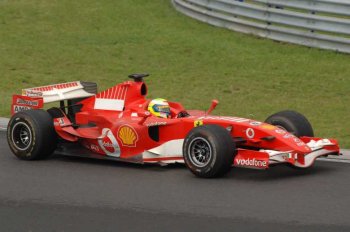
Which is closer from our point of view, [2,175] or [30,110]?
[2,175]

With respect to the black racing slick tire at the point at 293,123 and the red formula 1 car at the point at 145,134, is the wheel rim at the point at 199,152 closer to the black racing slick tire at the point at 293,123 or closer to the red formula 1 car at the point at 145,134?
the red formula 1 car at the point at 145,134

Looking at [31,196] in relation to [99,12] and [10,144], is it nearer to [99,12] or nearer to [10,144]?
[10,144]

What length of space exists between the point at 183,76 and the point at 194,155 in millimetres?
7461

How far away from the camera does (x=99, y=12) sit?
22781 mm

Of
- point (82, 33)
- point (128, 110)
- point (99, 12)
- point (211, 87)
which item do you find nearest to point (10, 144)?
point (128, 110)

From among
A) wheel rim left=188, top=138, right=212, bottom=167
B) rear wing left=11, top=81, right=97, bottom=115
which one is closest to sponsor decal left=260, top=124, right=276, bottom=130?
wheel rim left=188, top=138, right=212, bottom=167

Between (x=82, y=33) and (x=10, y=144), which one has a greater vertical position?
(x=82, y=33)

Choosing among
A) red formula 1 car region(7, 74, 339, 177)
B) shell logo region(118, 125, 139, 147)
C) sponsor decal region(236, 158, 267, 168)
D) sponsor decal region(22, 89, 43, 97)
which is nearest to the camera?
sponsor decal region(236, 158, 267, 168)

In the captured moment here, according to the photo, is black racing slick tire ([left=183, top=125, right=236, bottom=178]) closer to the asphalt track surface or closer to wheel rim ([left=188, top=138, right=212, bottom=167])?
wheel rim ([left=188, top=138, right=212, bottom=167])

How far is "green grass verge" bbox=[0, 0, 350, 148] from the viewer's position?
15117mm

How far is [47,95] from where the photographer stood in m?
11.5

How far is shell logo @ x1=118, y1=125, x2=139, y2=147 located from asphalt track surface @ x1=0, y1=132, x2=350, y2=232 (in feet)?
1.01

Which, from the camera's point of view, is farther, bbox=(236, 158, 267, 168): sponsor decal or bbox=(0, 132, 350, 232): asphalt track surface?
bbox=(236, 158, 267, 168): sponsor decal

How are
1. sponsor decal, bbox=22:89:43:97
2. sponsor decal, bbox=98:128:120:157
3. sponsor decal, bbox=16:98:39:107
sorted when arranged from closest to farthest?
sponsor decal, bbox=98:128:120:157
sponsor decal, bbox=16:98:39:107
sponsor decal, bbox=22:89:43:97
